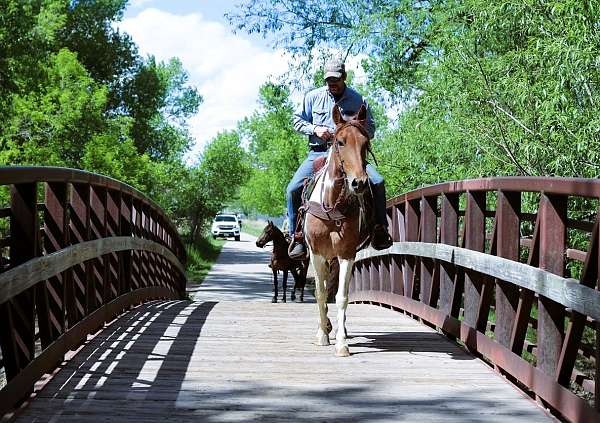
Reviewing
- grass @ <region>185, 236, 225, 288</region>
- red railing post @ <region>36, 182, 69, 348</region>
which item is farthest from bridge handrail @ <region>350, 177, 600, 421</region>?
grass @ <region>185, 236, 225, 288</region>

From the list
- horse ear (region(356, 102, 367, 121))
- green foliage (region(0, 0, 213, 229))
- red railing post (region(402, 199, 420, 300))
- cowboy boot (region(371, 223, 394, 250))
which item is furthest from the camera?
green foliage (region(0, 0, 213, 229))

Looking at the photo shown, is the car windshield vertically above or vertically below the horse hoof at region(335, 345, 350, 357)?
above

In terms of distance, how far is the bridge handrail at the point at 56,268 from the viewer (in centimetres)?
488

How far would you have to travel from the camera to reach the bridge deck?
16.4 feet

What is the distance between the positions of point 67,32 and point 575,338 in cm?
Answer: 4172

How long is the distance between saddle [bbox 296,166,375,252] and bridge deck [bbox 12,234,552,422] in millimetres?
1035

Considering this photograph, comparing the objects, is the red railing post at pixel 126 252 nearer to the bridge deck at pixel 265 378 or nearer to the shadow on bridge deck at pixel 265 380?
the bridge deck at pixel 265 378

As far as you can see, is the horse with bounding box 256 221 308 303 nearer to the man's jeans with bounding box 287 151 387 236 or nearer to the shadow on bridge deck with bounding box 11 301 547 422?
the man's jeans with bounding box 287 151 387 236

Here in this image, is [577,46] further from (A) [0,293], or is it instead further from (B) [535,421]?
(A) [0,293]

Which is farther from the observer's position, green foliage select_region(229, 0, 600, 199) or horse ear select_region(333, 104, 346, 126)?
green foliage select_region(229, 0, 600, 199)

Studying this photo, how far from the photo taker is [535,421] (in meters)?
4.84

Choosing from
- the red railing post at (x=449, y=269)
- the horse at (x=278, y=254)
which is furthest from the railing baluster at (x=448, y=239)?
the horse at (x=278, y=254)

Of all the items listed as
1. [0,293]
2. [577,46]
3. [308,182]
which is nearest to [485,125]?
[577,46]

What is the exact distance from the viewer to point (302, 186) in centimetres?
835
